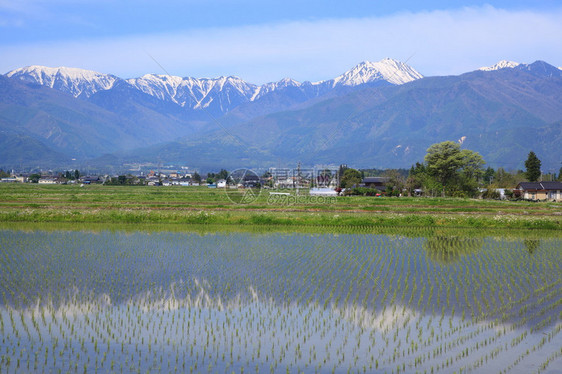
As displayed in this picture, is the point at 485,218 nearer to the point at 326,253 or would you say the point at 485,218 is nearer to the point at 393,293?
the point at 326,253

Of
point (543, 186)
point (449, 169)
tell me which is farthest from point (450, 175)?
point (543, 186)

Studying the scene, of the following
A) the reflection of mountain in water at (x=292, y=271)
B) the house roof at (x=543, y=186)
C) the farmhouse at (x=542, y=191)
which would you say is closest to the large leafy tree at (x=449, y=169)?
the house roof at (x=543, y=186)

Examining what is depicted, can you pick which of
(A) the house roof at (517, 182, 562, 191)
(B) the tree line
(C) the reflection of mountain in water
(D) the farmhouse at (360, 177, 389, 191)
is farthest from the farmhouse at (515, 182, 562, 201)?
(C) the reflection of mountain in water

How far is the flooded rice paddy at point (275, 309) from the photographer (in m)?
9.44

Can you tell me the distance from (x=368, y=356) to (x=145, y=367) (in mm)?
3629

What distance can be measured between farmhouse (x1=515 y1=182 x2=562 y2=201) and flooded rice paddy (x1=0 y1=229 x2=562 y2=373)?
43.8 meters

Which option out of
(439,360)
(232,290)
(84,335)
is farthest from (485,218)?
(84,335)

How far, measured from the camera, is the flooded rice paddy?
9.44 m

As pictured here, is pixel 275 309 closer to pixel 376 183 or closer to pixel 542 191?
pixel 542 191

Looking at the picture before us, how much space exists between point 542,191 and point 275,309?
56.5 m

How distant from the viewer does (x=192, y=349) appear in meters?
9.83

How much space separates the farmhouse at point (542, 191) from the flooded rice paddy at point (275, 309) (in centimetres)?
4382

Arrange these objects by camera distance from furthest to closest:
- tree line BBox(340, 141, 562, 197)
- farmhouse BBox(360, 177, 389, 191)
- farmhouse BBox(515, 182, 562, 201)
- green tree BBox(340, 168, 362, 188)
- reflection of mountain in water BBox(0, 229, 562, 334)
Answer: farmhouse BBox(360, 177, 389, 191) → green tree BBox(340, 168, 362, 188) → tree line BBox(340, 141, 562, 197) → farmhouse BBox(515, 182, 562, 201) → reflection of mountain in water BBox(0, 229, 562, 334)

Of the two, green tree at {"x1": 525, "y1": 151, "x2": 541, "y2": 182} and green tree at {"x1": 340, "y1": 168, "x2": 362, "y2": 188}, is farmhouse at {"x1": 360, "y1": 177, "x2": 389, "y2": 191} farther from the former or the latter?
green tree at {"x1": 525, "y1": 151, "x2": 541, "y2": 182}
